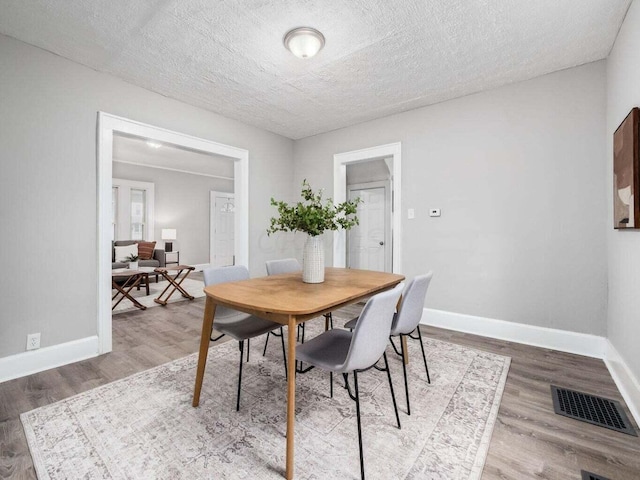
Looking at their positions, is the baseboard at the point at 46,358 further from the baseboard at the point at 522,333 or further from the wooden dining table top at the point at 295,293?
the baseboard at the point at 522,333

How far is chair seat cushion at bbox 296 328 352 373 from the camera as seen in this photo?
1.44m

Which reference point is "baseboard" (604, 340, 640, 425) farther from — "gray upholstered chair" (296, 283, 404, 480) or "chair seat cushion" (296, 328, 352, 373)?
"chair seat cushion" (296, 328, 352, 373)

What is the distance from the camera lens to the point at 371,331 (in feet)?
4.42

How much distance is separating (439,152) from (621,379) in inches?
98.6

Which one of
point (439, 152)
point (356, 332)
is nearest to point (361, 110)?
point (439, 152)

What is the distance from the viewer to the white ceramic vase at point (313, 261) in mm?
2053

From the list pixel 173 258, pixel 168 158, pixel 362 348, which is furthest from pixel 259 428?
pixel 173 258

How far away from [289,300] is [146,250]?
20.4 ft

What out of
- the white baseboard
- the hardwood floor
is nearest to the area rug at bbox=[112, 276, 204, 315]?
the hardwood floor

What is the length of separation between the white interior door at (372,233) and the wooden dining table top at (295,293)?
9.95ft

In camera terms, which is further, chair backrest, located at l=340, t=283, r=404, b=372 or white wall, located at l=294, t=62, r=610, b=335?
white wall, located at l=294, t=62, r=610, b=335

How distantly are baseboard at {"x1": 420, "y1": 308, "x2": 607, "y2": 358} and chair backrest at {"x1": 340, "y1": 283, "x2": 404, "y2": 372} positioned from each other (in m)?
2.18

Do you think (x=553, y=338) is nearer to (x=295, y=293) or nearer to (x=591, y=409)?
(x=591, y=409)

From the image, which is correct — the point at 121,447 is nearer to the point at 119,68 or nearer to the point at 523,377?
the point at 523,377
